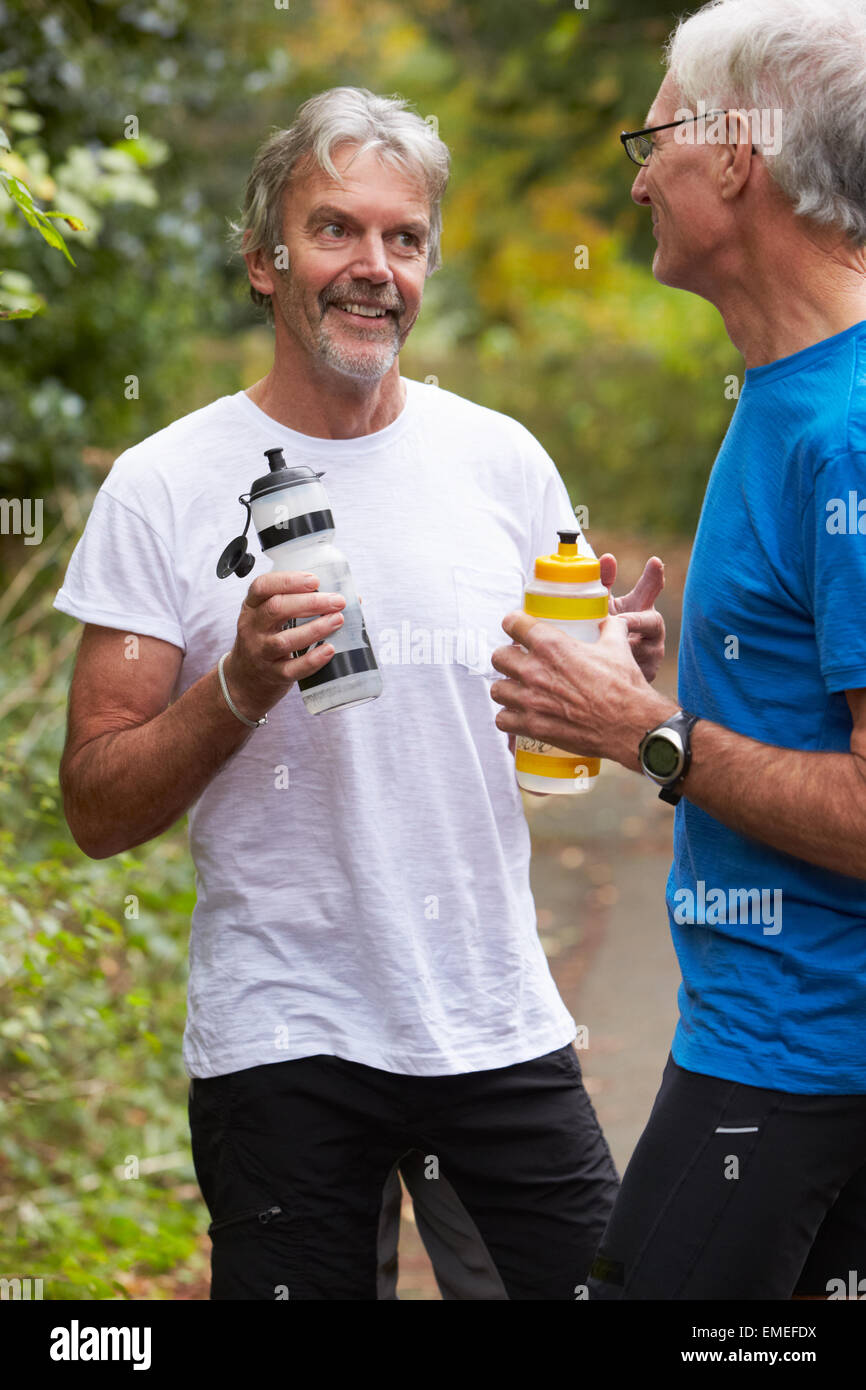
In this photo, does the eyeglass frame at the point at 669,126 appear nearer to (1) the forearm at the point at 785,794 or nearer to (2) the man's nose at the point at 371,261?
(2) the man's nose at the point at 371,261

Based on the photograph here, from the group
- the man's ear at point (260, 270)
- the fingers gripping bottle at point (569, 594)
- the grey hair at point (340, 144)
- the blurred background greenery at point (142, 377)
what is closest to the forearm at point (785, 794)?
the fingers gripping bottle at point (569, 594)

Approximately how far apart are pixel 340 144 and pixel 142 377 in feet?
20.4

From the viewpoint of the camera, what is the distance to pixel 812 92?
85.2 inches

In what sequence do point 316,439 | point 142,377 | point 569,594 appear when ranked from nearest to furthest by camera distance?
1. point 569,594
2. point 316,439
3. point 142,377

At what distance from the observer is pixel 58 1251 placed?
13.8 feet

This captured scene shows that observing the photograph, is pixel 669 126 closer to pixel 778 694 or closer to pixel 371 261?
pixel 371 261

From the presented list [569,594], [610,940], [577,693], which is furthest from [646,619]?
[610,940]

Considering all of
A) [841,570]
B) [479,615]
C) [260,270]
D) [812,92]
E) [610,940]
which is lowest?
[610,940]

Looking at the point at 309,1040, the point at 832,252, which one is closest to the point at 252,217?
the point at 832,252

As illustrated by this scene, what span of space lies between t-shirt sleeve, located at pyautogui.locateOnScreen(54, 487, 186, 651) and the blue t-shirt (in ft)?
2.96

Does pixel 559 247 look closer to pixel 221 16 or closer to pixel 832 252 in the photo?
pixel 221 16

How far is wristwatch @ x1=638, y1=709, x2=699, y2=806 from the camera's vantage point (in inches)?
85.6

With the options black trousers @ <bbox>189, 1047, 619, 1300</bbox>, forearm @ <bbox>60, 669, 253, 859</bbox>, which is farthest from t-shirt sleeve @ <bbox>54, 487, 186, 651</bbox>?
black trousers @ <bbox>189, 1047, 619, 1300</bbox>
